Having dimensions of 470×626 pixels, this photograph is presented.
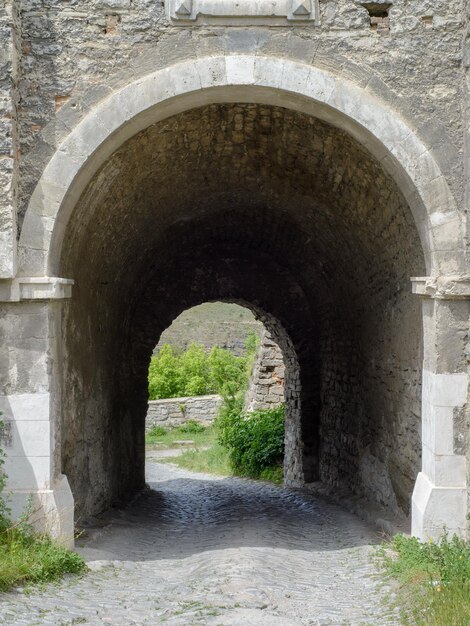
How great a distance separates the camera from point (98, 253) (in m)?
7.20

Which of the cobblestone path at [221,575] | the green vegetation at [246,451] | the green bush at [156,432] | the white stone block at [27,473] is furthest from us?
the green bush at [156,432]

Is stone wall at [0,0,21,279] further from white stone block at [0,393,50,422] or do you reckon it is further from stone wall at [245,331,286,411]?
stone wall at [245,331,286,411]

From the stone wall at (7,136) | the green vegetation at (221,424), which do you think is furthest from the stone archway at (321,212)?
the green vegetation at (221,424)

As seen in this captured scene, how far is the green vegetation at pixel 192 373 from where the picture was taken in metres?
21.8

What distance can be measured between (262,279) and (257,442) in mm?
3563

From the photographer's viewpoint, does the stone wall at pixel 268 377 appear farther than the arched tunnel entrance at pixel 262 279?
Yes

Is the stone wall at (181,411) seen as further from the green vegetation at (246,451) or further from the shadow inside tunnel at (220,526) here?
the shadow inside tunnel at (220,526)

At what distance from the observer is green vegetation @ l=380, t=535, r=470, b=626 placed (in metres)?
4.02

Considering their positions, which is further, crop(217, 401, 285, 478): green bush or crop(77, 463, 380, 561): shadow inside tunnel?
crop(217, 401, 285, 478): green bush

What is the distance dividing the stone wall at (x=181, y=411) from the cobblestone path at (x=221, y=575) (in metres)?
11.3

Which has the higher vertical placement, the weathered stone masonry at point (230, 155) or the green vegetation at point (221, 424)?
the weathered stone masonry at point (230, 155)

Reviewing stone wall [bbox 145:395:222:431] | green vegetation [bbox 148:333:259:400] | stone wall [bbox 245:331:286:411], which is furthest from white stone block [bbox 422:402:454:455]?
green vegetation [bbox 148:333:259:400]

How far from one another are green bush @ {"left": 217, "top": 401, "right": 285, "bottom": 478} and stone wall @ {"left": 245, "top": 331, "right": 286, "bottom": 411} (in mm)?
454

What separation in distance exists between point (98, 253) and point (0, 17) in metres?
2.47
